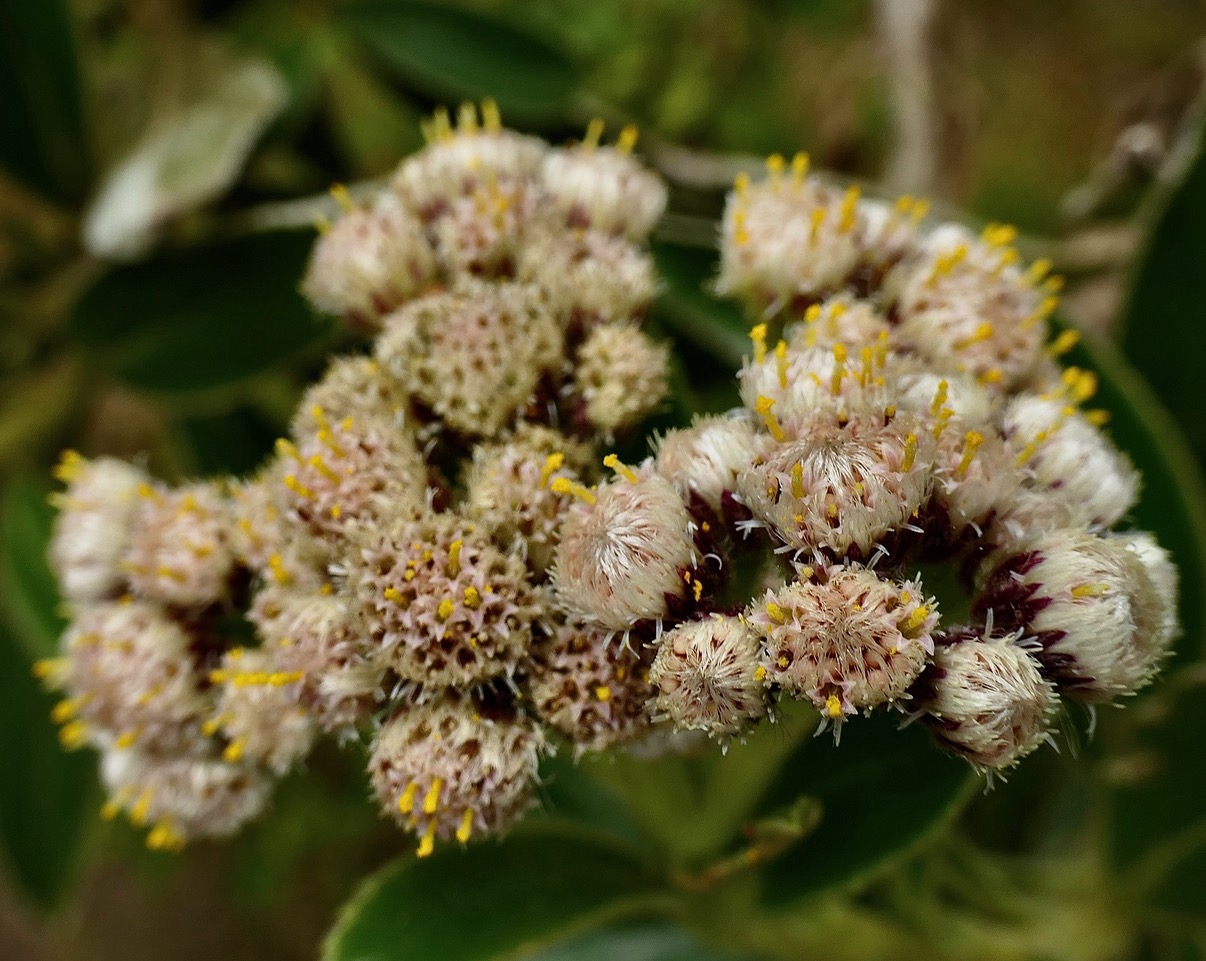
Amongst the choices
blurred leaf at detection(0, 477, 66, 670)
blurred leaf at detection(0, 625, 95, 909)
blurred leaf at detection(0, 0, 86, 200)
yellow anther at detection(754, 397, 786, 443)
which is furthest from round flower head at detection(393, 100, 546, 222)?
blurred leaf at detection(0, 625, 95, 909)

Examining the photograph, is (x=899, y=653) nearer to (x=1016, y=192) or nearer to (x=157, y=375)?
(x=157, y=375)

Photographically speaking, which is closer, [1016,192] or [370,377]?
[370,377]

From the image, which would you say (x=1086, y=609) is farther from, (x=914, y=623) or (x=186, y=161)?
(x=186, y=161)

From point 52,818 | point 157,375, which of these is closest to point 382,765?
point 157,375

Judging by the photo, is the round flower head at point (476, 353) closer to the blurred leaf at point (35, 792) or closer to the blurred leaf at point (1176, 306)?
the blurred leaf at point (1176, 306)

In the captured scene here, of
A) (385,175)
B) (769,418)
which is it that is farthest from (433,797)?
(385,175)

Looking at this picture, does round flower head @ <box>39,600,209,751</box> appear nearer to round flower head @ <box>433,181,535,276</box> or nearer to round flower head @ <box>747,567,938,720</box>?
round flower head @ <box>433,181,535,276</box>
